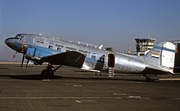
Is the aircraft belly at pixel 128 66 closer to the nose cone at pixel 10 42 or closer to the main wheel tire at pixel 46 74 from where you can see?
the main wheel tire at pixel 46 74

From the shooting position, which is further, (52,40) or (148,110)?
(52,40)

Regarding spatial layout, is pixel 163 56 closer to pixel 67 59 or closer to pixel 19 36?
pixel 67 59

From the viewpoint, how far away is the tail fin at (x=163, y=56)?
910 inches

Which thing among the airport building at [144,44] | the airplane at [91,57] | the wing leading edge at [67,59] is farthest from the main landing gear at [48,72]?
the airport building at [144,44]

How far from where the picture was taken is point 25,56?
22.3m

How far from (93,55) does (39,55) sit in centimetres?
518

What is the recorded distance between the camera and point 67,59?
22359 millimetres

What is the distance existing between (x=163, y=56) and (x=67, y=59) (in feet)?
30.9

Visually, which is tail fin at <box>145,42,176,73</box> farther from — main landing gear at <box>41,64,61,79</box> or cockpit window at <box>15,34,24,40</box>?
cockpit window at <box>15,34,24,40</box>

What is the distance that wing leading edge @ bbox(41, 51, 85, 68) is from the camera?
21.3 meters

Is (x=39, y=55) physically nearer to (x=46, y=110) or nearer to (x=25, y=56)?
(x=25, y=56)

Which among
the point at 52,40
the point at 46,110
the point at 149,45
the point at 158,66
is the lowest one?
the point at 46,110

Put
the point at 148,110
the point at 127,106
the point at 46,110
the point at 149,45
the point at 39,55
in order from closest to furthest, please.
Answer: the point at 46,110 → the point at 148,110 → the point at 127,106 → the point at 39,55 → the point at 149,45

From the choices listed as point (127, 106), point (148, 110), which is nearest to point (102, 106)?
point (127, 106)
